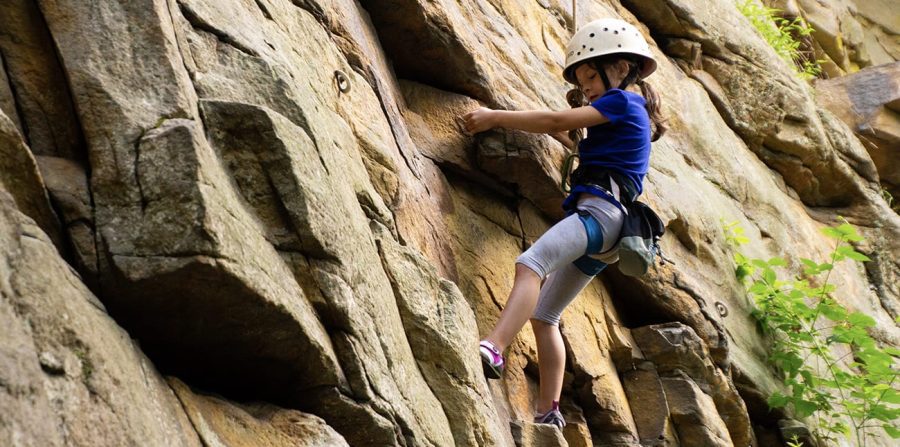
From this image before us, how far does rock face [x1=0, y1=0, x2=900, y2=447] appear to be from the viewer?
2.65 metres

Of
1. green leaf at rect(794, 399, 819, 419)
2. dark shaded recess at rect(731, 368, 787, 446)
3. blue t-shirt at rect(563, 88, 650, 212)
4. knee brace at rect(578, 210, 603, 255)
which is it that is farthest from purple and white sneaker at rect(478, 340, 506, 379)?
green leaf at rect(794, 399, 819, 419)

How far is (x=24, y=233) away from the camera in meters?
2.37

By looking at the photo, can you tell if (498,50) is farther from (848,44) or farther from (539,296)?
(848,44)

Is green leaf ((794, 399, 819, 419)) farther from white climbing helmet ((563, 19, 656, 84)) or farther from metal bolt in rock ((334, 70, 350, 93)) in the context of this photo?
metal bolt in rock ((334, 70, 350, 93))

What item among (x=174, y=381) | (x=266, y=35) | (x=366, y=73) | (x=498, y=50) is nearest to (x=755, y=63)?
(x=498, y=50)

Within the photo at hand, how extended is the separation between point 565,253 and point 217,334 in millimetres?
2395

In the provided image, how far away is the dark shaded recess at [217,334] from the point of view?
2756 millimetres

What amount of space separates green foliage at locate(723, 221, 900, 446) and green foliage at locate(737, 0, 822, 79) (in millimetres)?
4534

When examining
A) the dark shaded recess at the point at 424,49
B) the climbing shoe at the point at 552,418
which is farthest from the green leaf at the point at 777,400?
the dark shaded recess at the point at 424,49

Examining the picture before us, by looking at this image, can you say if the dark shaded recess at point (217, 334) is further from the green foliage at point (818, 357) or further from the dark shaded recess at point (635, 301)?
the green foliage at point (818, 357)

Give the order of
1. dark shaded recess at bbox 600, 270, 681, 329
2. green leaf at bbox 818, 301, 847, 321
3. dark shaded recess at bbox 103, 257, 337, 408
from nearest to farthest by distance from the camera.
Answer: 1. dark shaded recess at bbox 103, 257, 337, 408
2. dark shaded recess at bbox 600, 270, 681, 329
3. green leaf at bbox 818, 301, 847, 321

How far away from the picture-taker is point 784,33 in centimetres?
1251

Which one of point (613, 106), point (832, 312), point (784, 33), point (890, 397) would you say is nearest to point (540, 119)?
point (613, 106)

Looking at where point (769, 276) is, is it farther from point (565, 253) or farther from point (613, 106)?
point (565, 253)
